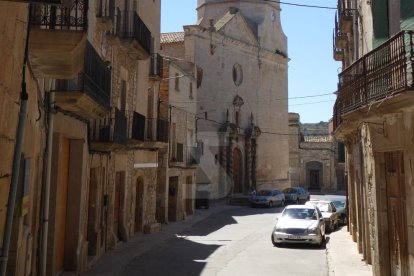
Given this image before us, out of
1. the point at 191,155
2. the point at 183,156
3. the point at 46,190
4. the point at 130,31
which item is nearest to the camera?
the point at 46,190

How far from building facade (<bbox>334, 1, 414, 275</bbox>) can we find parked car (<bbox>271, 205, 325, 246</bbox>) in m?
3.75

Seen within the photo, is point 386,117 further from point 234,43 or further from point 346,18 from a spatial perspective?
point 234,43

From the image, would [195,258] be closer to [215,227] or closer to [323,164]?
[215,227]

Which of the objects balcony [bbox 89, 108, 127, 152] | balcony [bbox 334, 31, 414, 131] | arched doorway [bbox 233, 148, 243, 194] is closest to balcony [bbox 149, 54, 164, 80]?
balcony [bbox 89, 108, 127, 152]

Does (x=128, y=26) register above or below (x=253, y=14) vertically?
below

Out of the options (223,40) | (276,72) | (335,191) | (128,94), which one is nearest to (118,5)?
(128,94)

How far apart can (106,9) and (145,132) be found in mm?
6398

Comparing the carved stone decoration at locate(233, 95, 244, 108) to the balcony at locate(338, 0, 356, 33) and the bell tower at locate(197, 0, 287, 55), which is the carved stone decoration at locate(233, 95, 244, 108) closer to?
the bell tower at locate(197, 0, 287, 55)

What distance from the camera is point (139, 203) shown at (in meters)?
17.9

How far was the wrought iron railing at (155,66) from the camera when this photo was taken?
19.2 metres

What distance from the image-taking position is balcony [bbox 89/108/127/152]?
39.2 feet

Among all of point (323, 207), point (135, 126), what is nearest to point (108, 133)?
point (135, 126)

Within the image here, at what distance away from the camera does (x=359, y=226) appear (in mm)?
13609

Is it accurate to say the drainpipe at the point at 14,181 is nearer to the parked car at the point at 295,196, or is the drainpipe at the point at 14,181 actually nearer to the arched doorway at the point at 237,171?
the parked car at the point at 295,196
